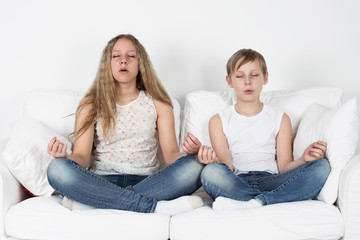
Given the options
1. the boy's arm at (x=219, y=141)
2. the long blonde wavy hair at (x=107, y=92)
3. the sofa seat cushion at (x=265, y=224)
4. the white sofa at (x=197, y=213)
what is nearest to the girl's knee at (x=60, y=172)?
the white sofa at (x=197, y=213)

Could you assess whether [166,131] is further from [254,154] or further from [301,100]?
[301,100]

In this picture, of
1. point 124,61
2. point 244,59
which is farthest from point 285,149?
point 124,61

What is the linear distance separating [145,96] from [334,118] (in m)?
0.88

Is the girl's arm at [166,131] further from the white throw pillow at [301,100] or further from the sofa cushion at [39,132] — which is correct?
the white throw pillow at [301,100]

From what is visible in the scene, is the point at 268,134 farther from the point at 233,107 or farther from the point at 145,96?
the point at 145,96

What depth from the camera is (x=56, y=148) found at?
1.85 m

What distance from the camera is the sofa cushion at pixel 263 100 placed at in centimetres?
231

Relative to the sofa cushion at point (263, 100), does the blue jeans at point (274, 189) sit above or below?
below

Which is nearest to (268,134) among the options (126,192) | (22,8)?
(126,192)

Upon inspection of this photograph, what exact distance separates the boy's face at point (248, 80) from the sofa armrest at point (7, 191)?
1.07 m

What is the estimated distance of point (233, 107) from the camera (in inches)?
89.0

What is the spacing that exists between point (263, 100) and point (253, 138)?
0.32 m

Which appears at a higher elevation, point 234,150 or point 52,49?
point 52,49

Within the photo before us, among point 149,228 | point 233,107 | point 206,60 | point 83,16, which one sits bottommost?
point 149,228
